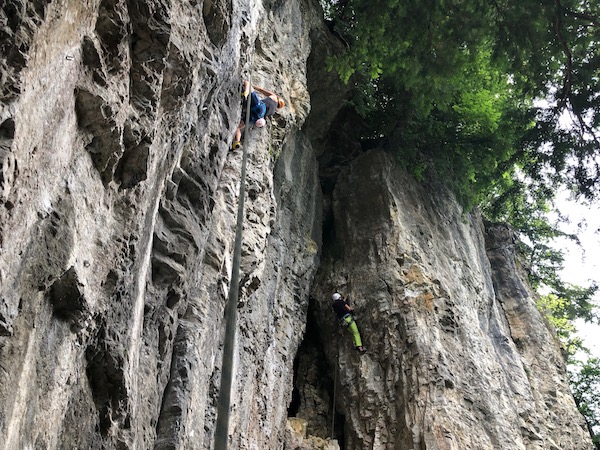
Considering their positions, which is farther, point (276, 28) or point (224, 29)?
point (276, 28)

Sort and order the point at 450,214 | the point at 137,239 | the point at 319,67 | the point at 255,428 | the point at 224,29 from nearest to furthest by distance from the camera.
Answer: the point at 137,239 → the point at 224,29 → the point at 255,428 → the point at 319,67 → the point at 450,214

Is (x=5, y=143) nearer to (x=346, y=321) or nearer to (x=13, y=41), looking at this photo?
(x=13, y=41)

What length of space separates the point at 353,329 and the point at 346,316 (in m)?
0.29

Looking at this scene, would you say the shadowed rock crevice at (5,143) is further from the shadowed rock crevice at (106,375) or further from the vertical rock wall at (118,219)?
the shadowed rock crevice at (106,375)

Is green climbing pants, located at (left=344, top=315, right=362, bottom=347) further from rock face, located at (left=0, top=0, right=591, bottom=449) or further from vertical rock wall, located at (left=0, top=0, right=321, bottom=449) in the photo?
vertical rock wall, located at (left=0, top=0, right=321, bottom=449)

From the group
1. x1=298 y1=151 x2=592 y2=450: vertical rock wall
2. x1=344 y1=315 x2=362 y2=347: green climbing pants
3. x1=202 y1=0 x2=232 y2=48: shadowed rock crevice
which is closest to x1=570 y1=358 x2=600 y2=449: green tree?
x1=298 y1=151 x2=592 y2=450: vertical rock wall

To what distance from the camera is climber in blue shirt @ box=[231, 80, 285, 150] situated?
25.9 feet

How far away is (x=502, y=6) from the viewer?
8516 mm

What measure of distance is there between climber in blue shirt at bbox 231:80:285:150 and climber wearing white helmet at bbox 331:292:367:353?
4.31 metres

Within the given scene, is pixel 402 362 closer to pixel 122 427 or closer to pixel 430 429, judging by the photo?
pixel 430 429

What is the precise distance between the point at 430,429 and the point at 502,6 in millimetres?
6667

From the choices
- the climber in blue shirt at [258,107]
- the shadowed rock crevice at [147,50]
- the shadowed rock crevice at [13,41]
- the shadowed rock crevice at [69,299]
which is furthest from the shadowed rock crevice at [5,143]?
the climber in blue shirt at [258,107]

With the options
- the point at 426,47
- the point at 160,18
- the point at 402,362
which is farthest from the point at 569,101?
the point at 160,18

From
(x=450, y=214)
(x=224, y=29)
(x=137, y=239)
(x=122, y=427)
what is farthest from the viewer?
(x=450, y=214)
